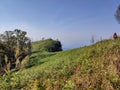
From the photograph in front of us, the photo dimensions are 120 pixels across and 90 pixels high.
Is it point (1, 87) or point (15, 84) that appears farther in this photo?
point (15, 84)

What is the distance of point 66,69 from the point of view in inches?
486

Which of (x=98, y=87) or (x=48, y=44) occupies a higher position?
(x=48, y=44)

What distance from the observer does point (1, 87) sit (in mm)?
10336

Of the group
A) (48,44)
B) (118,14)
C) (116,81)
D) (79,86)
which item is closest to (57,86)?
(79,86)

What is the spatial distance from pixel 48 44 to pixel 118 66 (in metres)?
23.9

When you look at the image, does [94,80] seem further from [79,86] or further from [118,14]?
[118,14]

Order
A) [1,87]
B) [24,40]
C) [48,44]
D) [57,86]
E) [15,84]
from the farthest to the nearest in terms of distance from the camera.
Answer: [48,44]
[24,40]
[15,84]
[1,87]
[57,86]

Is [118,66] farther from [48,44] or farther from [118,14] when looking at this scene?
[118,14]

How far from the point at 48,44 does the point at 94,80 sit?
885 inches

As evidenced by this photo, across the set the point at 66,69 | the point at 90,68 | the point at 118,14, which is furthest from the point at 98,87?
the point at 118,14

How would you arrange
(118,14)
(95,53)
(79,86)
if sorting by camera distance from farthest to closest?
(118,14) < (95,53) < (79,86)

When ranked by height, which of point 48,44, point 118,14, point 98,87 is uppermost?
point 118,14

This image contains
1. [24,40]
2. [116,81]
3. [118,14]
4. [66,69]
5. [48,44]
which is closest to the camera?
[116,81]

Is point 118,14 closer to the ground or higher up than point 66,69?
higher up
